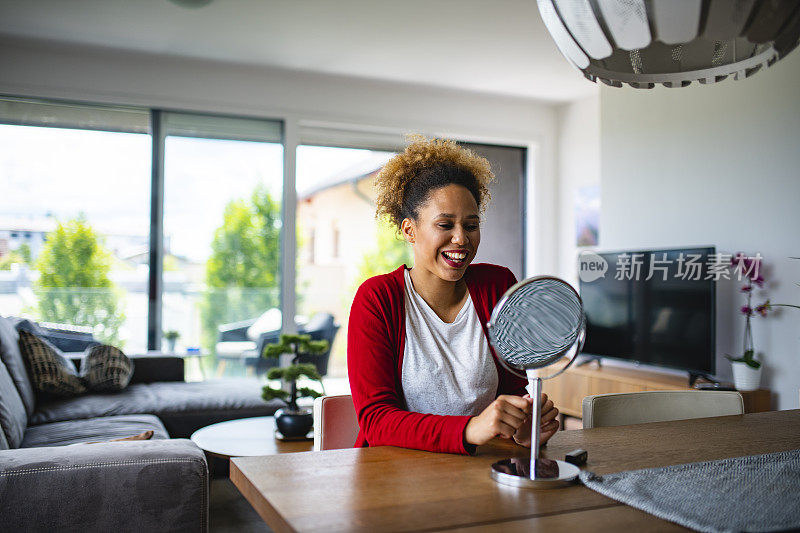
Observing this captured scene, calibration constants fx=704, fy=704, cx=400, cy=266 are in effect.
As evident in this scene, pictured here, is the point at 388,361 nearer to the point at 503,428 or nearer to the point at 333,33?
the point at 503,428

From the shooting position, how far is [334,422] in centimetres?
161

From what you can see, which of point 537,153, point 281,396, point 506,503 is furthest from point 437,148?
point 537,153

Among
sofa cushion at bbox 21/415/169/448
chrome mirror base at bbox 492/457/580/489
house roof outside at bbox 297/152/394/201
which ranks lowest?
sofa cushion at bbox 21/415/169/448

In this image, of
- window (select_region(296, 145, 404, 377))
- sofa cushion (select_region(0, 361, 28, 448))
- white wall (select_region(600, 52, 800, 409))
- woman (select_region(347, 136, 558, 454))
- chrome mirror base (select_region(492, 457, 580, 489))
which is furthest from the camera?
window (select_region(296, 145, 404, 377))

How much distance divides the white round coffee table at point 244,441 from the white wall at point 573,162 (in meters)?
3.29

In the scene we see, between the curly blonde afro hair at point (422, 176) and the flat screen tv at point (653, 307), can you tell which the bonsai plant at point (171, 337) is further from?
the curly blonde afro hair at point (422, 176)

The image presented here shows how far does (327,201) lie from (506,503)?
194 inches

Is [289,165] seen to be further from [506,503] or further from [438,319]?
[506,503]

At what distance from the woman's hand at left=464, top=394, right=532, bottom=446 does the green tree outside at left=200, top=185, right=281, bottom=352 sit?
14.2 feet

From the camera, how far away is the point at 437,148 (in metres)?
1.69

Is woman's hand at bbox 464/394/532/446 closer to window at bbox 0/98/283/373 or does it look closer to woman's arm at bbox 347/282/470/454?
woman's arm at bbox 347/282/470/454

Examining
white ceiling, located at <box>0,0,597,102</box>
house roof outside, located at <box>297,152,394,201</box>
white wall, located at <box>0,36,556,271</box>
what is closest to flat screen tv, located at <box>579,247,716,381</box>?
white ceiling, located at <box>0,0,597,102</box>

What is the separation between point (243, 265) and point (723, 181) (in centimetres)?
330

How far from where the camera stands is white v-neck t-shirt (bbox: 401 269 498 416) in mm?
1460
